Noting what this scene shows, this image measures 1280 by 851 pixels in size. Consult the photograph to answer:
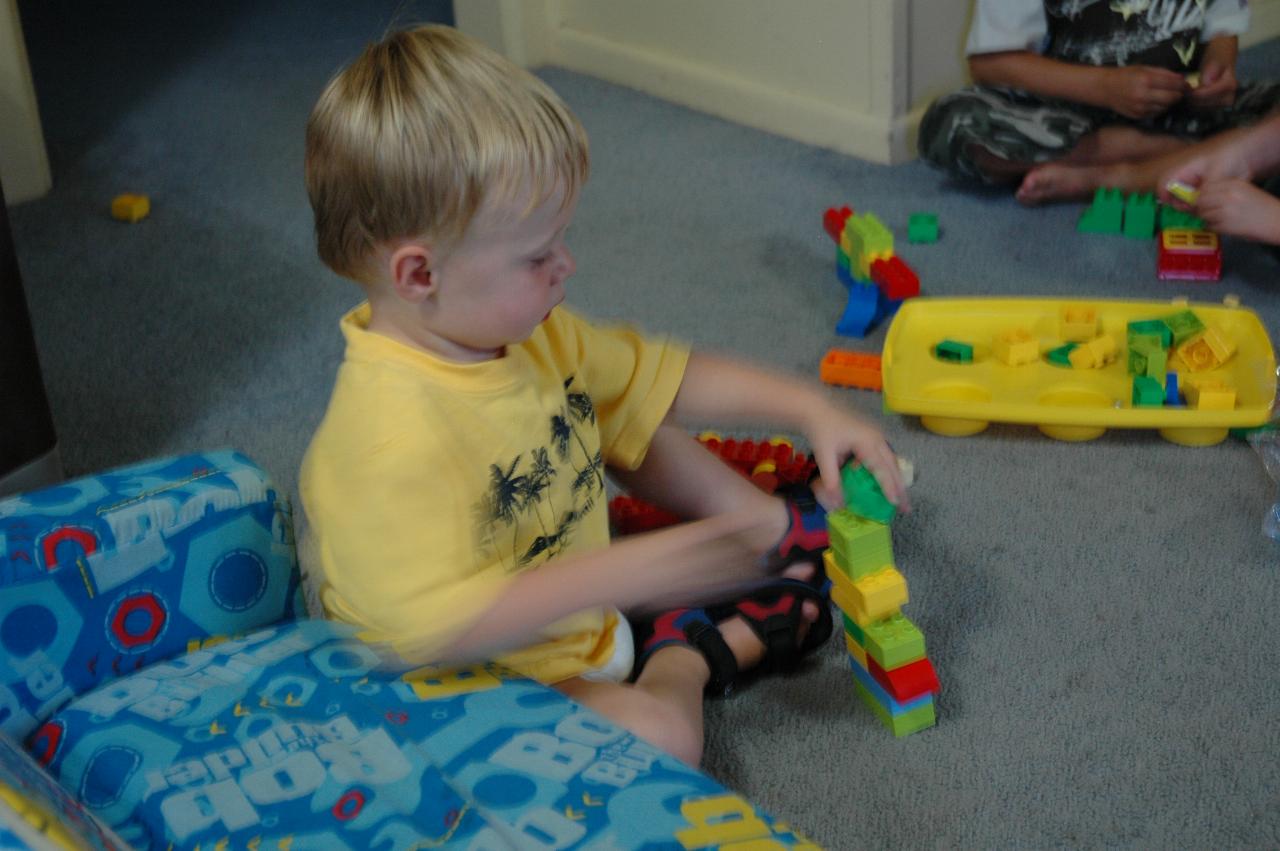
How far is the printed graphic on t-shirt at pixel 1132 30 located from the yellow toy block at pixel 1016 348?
0.60 m

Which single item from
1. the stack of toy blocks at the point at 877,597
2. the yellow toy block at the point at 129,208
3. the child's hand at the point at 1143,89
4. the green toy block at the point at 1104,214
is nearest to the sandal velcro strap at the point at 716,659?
the stack of toy blocks at the point at 877,597

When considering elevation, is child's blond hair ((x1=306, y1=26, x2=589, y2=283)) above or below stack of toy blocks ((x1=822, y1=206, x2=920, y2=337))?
above

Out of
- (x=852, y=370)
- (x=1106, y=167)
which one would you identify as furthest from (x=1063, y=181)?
(x=852, y=370)

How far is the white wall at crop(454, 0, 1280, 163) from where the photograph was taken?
6.41 feet

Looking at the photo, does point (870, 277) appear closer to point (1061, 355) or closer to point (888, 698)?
point (1061, 355)

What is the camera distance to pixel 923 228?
5.70 ft

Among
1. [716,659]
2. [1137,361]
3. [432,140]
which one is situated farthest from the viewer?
[1137,361]

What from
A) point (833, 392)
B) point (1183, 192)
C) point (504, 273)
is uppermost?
point (504, 273)

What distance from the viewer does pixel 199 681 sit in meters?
0.95

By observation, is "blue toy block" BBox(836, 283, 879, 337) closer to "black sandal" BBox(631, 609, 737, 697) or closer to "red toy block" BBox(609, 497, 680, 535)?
"red toy block" BBox(609, 497, 680, 535)

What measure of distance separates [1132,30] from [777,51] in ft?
1.64

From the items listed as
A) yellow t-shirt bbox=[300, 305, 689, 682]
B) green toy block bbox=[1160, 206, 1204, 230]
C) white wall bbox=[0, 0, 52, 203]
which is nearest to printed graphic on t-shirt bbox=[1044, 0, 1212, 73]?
green toy block bbox=[1160, 206, 1204, 230]

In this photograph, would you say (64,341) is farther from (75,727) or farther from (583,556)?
(583,556)

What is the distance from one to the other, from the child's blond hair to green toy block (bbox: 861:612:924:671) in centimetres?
36
